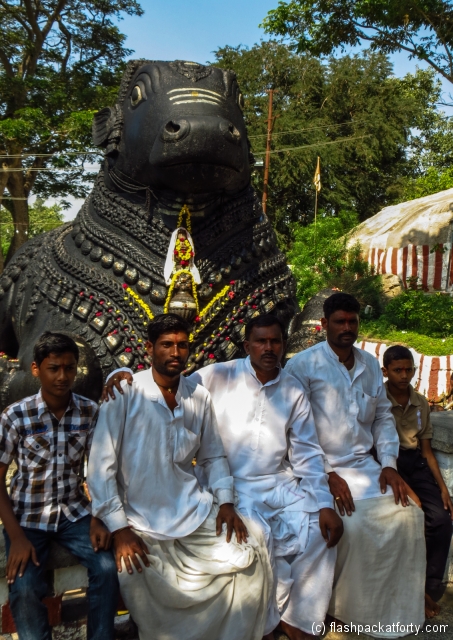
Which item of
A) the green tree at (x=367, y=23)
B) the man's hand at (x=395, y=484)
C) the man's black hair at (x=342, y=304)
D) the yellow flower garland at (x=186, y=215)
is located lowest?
the man's hand at (x=395, y=484)

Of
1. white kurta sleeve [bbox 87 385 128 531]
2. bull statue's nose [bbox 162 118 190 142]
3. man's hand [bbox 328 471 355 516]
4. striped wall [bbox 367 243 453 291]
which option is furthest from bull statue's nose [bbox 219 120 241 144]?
striped wall [bbox 367 243 453 291]

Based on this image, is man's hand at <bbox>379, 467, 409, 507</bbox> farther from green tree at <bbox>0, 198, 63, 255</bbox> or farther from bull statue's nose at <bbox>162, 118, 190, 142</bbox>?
green tree at <bbox>0, 198, 63, 255</bbox>

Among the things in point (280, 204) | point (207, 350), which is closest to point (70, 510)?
point (207, 350)

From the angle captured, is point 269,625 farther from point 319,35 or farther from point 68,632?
point 319,35

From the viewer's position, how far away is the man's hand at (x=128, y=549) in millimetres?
2203

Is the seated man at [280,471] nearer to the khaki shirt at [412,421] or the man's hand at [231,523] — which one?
the man's hand at [231,523]

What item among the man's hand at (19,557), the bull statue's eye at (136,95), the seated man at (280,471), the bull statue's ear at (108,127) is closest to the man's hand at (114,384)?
the seated man at (280,471)

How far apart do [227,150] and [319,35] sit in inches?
340

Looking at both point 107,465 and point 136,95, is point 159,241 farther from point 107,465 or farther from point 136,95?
point 107,465

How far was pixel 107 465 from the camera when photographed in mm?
2346

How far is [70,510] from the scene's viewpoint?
2.33 metres

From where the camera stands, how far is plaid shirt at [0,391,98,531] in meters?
2.29

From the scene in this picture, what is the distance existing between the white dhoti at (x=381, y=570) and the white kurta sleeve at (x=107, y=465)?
990mm

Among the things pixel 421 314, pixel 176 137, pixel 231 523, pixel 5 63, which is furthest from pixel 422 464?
pixel 5 63
